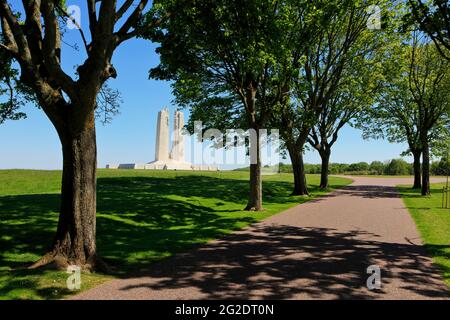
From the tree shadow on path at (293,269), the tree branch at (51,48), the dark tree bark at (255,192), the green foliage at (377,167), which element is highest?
the tree branch at (51,48)

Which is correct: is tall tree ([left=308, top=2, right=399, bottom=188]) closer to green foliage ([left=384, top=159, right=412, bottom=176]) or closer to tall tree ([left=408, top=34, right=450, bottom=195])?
tall tree ([left=408, top=34, right=450, bottom=195])

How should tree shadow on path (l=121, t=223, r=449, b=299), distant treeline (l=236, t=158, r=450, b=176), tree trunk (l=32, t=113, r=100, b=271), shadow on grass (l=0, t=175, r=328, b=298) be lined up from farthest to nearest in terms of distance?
distant treeline (l=236, t=158, r=450, b=176), shadow on grass (l=0, t=175, r=328, b=298), tree trunk (l=32, t=113, r=100, b=271), tree shadow on path (l=121, t=223, r=449, b=299)

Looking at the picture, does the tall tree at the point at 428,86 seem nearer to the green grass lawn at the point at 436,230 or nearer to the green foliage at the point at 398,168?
the green grass lawn at the point at 436,230

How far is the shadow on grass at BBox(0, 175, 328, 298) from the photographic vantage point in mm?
9164

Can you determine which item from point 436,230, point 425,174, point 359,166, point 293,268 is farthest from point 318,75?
point 359,166

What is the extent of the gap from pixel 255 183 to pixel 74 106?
12.1 meters

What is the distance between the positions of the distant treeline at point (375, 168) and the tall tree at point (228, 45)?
66.3 metres

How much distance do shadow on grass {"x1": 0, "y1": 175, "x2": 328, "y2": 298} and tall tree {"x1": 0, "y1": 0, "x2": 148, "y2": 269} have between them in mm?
955

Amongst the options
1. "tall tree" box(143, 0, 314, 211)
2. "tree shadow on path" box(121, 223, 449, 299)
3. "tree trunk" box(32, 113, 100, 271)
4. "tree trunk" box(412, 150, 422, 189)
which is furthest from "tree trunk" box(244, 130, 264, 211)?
"tree trunk" box(412, 150, 422, 189)

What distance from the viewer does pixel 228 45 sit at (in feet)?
56.0

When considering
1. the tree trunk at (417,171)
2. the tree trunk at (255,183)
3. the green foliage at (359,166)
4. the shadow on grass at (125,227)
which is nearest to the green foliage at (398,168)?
the green foliage at (359,166)

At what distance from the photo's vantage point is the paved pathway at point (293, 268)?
22.7 ft

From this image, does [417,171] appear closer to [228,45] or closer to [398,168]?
[228,45]
